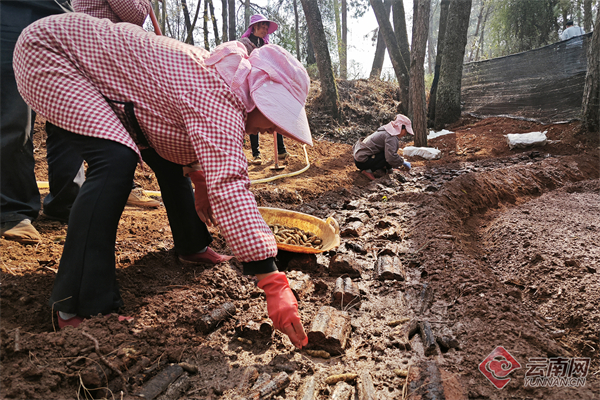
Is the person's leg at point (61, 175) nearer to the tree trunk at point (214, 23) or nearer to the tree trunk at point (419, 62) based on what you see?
the tree trunk at point (419, 62)

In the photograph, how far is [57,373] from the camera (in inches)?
54.9

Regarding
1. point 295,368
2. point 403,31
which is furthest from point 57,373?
point 403,31

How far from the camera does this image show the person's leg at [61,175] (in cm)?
266

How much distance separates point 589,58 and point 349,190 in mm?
5101

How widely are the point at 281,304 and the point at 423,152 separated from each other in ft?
21.4

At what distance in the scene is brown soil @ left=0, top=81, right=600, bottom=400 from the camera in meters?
1.51

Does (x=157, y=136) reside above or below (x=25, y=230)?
above

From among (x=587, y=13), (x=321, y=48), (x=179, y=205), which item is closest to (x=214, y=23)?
(x=321, y=48)

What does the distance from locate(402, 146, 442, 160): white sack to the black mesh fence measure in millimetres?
2691

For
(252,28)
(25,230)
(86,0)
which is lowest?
(25,230)

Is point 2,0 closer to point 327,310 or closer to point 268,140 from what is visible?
point 327,310

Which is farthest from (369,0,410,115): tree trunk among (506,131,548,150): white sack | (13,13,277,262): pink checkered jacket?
(13,13,277,262): pink checkered jacket

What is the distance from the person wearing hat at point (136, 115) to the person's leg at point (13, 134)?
2.61ft

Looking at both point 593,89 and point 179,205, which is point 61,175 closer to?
point 179,205
